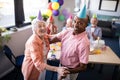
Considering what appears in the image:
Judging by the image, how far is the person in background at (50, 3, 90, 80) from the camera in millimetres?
1310

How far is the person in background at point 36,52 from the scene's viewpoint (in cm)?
132

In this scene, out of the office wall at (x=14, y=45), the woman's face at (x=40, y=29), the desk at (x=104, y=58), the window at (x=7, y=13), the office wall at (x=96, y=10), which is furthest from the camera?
the office wall at (x=96, y=10)

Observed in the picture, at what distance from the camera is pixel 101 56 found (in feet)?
7.77

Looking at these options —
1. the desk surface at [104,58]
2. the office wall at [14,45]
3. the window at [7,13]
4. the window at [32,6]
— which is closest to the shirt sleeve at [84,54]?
the desk surface at [104,58]

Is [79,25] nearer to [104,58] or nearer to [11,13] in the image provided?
[104,58]

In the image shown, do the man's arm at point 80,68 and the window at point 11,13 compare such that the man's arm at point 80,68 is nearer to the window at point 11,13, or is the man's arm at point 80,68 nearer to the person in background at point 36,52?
the person in background at point 36,52

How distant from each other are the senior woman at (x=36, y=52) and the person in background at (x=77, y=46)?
0.17m

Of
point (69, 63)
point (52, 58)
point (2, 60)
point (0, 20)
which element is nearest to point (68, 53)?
point (69, 63)

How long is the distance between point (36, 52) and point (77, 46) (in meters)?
0.39

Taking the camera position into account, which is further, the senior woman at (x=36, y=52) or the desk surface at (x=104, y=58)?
the desk surface at (x=104, y=58)

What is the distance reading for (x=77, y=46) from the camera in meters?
1.34

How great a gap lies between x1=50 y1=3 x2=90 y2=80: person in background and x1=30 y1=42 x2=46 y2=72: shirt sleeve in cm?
20

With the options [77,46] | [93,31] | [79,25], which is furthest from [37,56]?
[93,31]

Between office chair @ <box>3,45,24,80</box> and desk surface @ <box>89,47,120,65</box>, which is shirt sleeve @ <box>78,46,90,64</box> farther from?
office chair @ <box>3,45,24,80</box>
